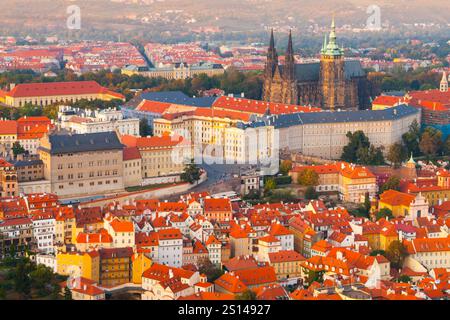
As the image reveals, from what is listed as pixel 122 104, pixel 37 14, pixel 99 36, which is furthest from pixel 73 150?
pixel 37 14

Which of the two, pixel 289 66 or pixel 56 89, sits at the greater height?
pixel 289 66

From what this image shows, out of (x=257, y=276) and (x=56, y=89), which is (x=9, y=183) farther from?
(x=56, y=89)

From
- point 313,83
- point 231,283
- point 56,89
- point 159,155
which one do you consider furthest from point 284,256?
point 56,89

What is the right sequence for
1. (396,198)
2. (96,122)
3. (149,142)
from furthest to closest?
1. (96,122)
2. (149,142)
3. (396,198)

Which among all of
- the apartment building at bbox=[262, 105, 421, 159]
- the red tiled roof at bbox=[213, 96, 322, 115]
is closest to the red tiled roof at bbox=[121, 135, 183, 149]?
the apartment building at bbox=[262, 105, 421, 159]

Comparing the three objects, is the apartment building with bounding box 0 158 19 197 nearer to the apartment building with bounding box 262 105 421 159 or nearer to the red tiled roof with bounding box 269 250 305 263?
the red tiled roof with bounding box 269 250 305 263

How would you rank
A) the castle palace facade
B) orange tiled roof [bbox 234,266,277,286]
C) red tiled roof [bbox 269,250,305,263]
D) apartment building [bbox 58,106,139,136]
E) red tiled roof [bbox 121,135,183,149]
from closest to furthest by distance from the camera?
1. orange tiled roof [bbox 234,266,277,286]
2. red tiled roof [bbox 269,250,305,263]
3. red tiled roof [bbox 121,135,183,149]
4. apartment building [bbox 58,106,139,136]
5. the castle palace facade

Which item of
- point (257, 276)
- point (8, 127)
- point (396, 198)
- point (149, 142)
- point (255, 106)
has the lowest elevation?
point (257, 276)

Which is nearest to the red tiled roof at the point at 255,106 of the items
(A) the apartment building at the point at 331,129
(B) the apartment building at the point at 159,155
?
(A) the apartment building at the point at 331,129

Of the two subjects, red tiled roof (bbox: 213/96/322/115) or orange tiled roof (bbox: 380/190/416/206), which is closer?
orange tiled roof (bbox: 380/190/416/206)

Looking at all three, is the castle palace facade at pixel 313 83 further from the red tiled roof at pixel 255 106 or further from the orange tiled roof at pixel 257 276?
the orange tiled roof at pixel 257 276
